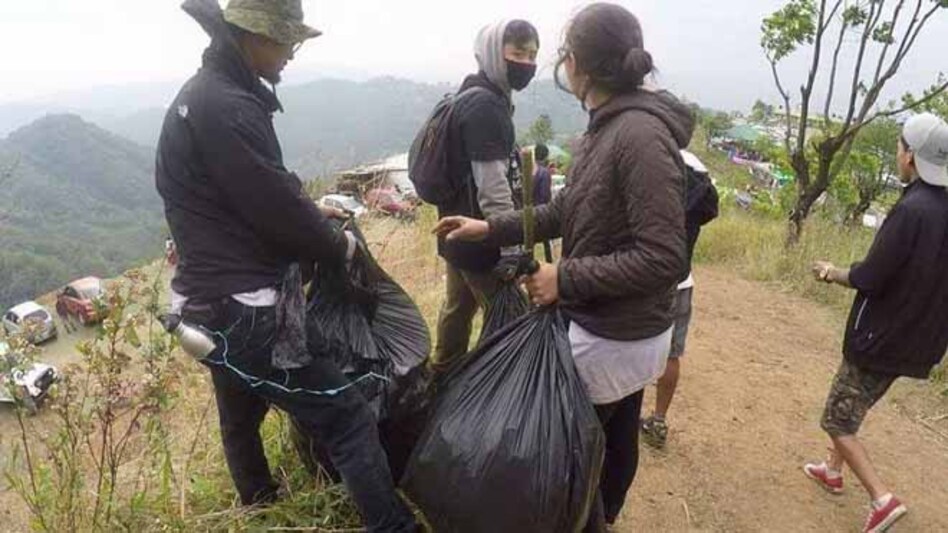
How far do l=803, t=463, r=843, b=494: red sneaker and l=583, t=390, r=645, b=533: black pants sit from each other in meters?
1.17

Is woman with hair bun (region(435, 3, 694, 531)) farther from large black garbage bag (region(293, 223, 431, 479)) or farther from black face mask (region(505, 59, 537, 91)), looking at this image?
Result: black face mask (region(505, 59, 537, 91))

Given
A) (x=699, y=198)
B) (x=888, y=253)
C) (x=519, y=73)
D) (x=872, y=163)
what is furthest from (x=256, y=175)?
(x=872, y=163)

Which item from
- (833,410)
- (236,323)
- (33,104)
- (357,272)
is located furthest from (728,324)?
(33,104)

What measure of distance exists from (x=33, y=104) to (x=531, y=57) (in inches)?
5514

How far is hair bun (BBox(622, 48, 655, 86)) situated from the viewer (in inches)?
58.9

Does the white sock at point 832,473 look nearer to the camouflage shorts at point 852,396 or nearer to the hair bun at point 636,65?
the camouflage shorts at point 852,396

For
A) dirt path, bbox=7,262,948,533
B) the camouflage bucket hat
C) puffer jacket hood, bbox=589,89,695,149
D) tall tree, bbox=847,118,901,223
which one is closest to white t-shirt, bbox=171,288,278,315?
the camouflage bucket hat

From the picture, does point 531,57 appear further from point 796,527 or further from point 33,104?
point 33,104

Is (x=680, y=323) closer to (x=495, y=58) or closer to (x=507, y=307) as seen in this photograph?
(x=507, y=307)

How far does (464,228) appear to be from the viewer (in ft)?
6.39

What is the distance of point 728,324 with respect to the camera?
15.1 ft

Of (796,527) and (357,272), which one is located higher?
(357,272)

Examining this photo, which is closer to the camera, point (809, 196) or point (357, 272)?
point (357, 272)

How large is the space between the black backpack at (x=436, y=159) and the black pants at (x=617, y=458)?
1.01 meters
